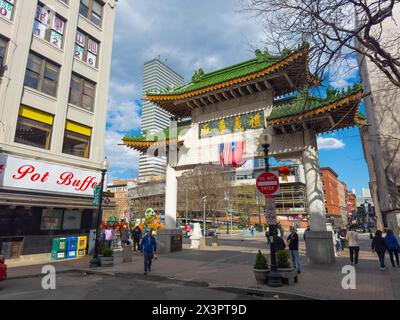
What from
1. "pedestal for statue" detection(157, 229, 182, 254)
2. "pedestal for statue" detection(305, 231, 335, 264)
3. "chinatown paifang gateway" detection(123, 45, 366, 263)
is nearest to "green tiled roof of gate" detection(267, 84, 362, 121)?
"chinatown paifang gateway" detection(123, 45, 366, 263)

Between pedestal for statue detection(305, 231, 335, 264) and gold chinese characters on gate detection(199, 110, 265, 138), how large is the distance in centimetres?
608

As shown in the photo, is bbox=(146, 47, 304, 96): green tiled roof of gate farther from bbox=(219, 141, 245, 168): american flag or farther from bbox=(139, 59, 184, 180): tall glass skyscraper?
bbox=(139, 59, 184, 180): tall glass skyscraper

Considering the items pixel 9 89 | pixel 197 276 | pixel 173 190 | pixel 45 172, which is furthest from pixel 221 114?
pixel 9 89

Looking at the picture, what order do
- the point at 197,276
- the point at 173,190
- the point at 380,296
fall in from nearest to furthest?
the point at 380,296, the point at 197,276, the point at 173,190

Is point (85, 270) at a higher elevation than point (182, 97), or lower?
lower

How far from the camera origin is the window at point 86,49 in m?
18.3

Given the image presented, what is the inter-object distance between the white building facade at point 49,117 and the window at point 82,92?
2.6 inches

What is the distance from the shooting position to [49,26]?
16.6 metres

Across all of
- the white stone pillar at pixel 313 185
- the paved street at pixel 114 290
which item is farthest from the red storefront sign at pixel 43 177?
the white stone pillar at pixel 313 185

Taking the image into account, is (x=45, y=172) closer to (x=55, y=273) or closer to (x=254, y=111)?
(x=55, y=273)

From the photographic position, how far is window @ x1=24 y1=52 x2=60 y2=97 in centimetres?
1530

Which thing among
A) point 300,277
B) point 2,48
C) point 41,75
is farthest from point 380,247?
point 2,48
